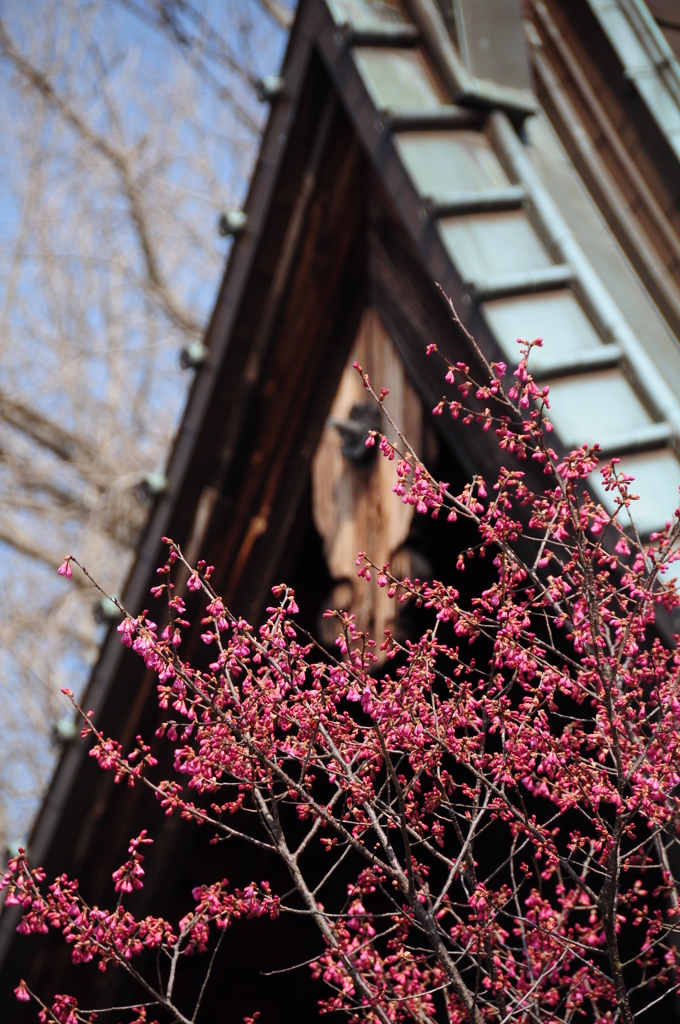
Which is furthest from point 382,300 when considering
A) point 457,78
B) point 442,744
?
point 442,744

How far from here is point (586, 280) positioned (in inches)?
99.7

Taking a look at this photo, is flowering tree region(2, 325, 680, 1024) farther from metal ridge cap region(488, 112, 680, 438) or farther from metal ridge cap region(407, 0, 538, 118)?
metal ridge cap region(407, 0, 538, 118)

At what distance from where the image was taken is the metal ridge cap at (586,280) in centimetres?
238

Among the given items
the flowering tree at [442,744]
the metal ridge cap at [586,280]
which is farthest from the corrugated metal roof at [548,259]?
the flowering tree at [442,744]

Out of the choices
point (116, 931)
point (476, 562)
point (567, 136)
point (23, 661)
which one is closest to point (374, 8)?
point (567, 136)

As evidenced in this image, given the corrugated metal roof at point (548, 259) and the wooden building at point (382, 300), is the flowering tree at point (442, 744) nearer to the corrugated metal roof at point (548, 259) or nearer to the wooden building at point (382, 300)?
the corrugated metal roof at point (548, 259)

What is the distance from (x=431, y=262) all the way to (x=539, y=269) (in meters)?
0.26

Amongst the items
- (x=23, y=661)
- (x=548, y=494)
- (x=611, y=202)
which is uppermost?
(x=611, y=202)

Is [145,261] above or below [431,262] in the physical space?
above

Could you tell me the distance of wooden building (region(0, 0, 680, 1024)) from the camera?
2518 mm

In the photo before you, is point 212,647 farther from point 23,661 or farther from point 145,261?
point 145,261

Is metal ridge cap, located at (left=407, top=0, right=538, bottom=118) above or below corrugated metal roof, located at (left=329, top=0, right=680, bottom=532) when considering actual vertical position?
above

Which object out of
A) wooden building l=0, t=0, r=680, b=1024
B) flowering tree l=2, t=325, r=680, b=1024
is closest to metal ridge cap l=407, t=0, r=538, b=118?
wooden building l=0, t=0, r=680, b=1024

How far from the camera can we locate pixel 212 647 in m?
3.71
